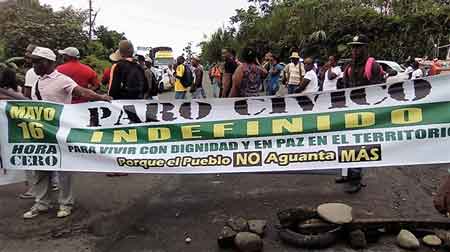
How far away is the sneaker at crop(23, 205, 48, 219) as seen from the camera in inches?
206

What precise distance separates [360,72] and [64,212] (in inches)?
157

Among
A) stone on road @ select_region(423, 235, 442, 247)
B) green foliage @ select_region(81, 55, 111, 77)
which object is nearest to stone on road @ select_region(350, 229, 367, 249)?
stone on road @ select_region(423, 235, 442, 247)

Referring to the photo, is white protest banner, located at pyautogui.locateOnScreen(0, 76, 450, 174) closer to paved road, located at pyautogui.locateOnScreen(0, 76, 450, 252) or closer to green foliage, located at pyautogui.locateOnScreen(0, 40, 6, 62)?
paved road, located at pyautogui.locateOnScreen(0, 76, 450, 252)

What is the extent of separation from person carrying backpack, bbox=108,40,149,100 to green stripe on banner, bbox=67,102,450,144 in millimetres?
1743

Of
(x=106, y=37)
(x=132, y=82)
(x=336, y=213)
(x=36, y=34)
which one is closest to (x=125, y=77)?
(x=132, y=82)

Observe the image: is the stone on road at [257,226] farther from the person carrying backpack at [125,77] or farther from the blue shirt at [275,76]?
the blue shirt at [275,76]

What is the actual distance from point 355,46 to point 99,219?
12.4 feet

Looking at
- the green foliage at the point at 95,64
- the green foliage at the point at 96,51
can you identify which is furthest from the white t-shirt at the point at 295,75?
the green foliage at the point at 96,51

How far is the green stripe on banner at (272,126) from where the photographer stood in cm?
497

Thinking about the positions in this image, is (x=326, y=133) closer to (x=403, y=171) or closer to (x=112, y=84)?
(x=403, y=171)

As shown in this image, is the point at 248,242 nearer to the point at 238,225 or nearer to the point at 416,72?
the point at 238,225

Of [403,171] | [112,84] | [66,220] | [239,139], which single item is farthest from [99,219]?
[403,171]

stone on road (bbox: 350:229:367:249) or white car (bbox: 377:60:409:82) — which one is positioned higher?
white car (bbox: 377:60:409:82)

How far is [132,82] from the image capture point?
22.9ft
